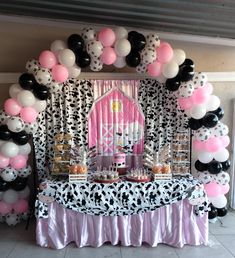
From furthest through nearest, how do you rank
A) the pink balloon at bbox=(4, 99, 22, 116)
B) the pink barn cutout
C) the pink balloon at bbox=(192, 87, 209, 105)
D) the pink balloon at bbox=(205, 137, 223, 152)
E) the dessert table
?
the pink barn cutout
the pink balloon at bbox=(205, 137, 223, 152)
the pink balloon at bbox=(192, 87, 209, 105)
the pink balloon at bbox=(4, 99, 22, 116)
the dessert table

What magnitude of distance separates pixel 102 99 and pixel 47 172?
4.10ft

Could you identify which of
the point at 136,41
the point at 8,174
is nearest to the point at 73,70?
the point at 136,41

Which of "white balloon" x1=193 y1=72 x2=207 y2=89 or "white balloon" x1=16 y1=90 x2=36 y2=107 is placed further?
"white balloon" x1=193 y1=72 x2=207 y2=89

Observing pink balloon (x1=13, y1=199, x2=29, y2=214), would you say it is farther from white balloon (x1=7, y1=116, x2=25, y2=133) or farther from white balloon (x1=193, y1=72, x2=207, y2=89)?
white balloon (x1=193, y1=72, x2=207, y2=89)

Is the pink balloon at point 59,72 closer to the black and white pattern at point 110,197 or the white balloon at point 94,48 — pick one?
the white balloon at point 94,48

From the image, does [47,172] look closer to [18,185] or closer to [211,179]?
[18,185]

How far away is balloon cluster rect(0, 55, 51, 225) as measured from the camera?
11.5 ft

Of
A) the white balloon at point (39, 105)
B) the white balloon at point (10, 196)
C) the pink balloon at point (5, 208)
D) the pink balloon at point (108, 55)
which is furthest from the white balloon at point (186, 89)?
the pink balloon at point (5, 208)

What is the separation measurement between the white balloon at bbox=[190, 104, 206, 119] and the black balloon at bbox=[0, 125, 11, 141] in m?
2.23

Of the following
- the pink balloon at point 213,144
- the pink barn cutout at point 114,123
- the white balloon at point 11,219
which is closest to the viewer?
the pink balloon at point 213,144

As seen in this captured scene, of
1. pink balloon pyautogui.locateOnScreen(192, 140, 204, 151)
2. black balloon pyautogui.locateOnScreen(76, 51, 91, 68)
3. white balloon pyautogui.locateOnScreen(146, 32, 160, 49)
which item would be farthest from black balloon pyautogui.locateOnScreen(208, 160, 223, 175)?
black balloon pyautogui.locateOnScreen(76, 51, 91, 68)

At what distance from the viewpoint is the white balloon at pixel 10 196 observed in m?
3.92

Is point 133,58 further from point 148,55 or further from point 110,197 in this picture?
point 110,197

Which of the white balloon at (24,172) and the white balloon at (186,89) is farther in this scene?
the white balloon at (24,172)
